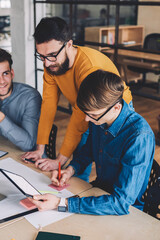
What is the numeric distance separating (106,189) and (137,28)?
603 cm

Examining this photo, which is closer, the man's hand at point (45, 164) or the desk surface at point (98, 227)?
the desk surface at point (98, 227)

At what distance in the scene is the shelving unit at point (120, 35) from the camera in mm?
6245

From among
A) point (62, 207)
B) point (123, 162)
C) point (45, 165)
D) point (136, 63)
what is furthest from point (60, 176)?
point (136, 63)

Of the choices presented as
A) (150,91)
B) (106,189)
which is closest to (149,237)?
(106,189)

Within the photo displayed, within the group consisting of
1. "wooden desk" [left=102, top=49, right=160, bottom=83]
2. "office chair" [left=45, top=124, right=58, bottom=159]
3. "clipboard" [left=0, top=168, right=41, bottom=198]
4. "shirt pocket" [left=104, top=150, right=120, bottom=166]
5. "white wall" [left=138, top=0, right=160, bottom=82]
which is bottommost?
"office chair" [left=45, top=124, right=58, bottom=159]

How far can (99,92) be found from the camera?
1.31 metres

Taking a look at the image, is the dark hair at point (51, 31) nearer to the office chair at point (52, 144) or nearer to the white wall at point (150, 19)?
the office chair at point (52, 144)

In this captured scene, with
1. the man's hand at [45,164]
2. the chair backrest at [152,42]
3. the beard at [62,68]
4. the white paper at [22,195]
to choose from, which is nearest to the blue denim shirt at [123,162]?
the white paper at [22,195]

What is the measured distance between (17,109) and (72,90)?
1.60 feet

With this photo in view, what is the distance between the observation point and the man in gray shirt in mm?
1985

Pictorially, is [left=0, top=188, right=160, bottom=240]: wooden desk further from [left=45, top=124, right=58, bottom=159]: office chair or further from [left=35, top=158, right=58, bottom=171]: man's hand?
[left=45, top=124, right=58, bottom=159]: office chair

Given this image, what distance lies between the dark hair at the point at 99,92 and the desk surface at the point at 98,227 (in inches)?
18.6

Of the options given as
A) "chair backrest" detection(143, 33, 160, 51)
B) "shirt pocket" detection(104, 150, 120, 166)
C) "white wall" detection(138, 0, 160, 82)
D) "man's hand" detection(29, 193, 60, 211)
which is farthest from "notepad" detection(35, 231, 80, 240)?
"white wall" detection(138, 0, 160, 82)

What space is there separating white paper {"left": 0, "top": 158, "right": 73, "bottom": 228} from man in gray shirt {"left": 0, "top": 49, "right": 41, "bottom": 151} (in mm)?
234
